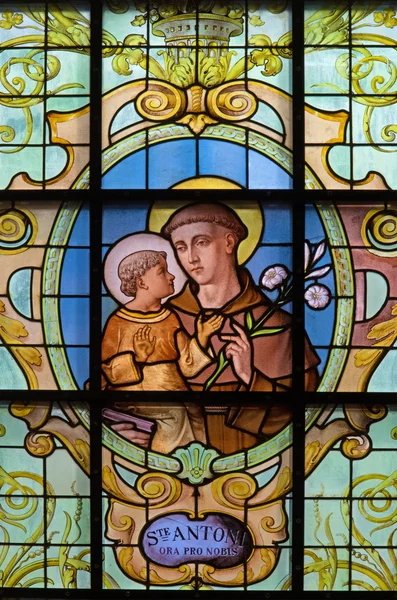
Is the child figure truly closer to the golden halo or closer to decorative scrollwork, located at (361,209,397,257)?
the golden halo

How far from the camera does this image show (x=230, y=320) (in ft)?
9.98

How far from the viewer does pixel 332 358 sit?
304cm

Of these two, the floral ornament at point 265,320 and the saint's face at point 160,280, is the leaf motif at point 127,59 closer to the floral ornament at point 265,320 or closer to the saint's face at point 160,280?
the saint's face at point 160,280

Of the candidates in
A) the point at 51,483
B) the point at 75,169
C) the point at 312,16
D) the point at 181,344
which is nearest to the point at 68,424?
the point at 51,483

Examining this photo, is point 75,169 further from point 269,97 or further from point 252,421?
point 252,421

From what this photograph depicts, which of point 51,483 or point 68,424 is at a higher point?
point 68,424

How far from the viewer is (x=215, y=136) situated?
307cm

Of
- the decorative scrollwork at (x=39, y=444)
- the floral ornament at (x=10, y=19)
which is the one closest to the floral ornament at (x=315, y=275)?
the decorative scrollwork at (x=39, y=444)

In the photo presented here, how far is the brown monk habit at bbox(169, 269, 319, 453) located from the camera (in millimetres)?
3023

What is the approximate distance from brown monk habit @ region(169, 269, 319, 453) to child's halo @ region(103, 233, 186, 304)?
0.21 m

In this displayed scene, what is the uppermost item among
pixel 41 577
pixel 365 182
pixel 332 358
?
pixel 365 182

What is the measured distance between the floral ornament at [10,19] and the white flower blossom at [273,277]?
143 cm

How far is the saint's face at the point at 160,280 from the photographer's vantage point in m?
3.06

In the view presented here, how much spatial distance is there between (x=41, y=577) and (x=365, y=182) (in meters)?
2.03
